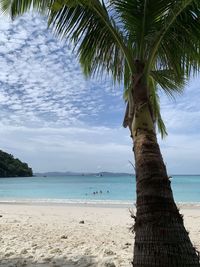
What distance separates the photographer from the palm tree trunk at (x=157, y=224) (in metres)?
3.48

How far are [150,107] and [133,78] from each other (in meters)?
0.46

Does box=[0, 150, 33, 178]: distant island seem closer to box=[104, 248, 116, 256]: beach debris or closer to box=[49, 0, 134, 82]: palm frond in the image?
box=[104, 248, 116, 256]: beach debris

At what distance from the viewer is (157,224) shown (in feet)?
11.9

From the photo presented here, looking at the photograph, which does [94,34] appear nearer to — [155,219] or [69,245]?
[155,219]

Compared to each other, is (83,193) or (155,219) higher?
(155,219)

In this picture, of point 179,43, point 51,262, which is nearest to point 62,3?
point 179,43

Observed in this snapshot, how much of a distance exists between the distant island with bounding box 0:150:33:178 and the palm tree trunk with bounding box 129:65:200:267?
105730 mm

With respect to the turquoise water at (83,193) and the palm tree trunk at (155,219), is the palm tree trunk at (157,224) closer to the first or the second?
the palm tree trunk at (155,219)

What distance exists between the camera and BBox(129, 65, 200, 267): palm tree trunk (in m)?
3.49

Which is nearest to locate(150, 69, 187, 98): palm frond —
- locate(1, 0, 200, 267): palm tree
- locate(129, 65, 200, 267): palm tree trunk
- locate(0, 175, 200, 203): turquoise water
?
locate(1, 0, 200, 267): palm tree

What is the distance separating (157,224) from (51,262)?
3512 mm

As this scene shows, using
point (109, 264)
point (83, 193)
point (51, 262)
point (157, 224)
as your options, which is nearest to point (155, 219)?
point (157, 224)

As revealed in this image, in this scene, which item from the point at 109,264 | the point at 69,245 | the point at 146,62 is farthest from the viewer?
the point at 69,245

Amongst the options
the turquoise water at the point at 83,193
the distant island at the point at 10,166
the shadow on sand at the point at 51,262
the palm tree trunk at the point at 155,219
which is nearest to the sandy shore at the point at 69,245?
the shadow on sand at the point at 51,262
